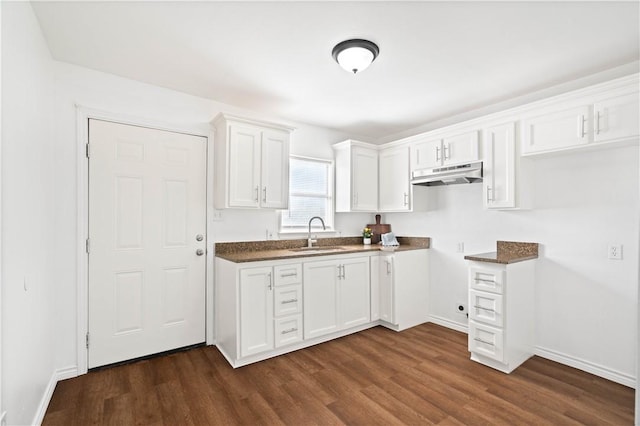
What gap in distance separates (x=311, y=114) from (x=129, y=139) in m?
1.92

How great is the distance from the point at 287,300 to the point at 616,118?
3.07 meters

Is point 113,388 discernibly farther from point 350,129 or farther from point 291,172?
point 350,129

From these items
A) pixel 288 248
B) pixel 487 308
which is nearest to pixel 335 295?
pixel 288 248

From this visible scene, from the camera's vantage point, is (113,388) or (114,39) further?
(113,388)

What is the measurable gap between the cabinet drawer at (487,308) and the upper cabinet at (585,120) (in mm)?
1341

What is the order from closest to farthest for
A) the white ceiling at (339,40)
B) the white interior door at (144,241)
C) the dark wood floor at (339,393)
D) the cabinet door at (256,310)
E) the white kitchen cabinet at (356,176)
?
the white ceiling at (339,40)
the dark wood floor at (339,393)
the white interior door at (144,241)
the cabinet door at (256,310)
the white kitchen cabinet at (356,176)

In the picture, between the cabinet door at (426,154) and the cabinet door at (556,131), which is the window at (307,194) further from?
the cabinet door at (556,131)

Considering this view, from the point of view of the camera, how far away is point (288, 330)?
3020 millimetres

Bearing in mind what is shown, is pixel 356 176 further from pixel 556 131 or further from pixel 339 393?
pixel 339 393

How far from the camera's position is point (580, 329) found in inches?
108

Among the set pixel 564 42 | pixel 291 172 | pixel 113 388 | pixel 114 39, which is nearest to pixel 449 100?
pixel 564 42

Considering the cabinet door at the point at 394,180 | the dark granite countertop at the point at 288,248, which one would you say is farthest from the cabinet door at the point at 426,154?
the dark granite countertop at the point at 288,248

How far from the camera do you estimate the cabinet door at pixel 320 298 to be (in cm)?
316

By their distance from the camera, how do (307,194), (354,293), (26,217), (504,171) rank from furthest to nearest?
(307,194), (354,293), (504,171), (26,217)
